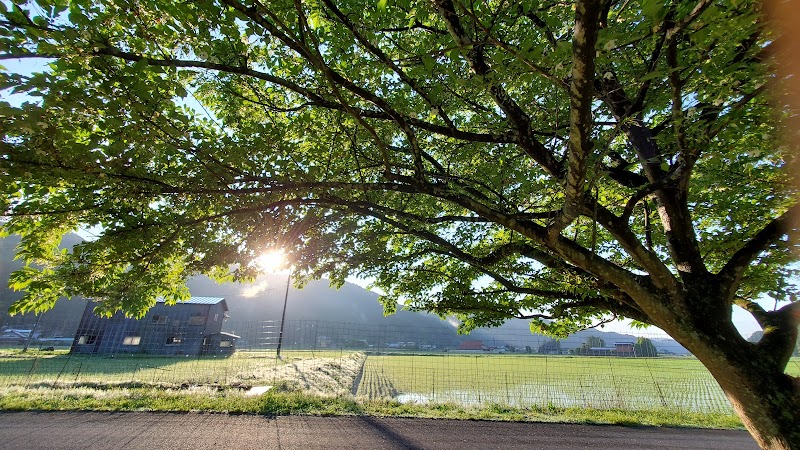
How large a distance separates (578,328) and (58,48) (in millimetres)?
9306

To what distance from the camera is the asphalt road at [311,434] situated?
273 inches

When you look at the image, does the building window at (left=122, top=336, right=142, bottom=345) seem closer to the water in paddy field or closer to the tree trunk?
the water in paddy field

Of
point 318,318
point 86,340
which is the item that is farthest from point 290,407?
point 318,318

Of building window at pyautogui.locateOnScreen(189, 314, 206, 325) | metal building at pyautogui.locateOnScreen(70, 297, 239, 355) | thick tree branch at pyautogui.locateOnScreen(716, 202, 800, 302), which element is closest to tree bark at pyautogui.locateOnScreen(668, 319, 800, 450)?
thick tree branch at pyautogui.locateOnScreen(716, 202, 800, 302)

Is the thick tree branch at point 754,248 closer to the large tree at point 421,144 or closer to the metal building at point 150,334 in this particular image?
the large tree at point 421,144

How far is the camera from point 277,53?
15.5 feet

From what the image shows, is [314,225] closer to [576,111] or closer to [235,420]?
[576,111]

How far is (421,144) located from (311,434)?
21.7 ft

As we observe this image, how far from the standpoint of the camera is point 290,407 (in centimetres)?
977

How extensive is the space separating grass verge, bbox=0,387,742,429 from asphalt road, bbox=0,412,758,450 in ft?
1.47

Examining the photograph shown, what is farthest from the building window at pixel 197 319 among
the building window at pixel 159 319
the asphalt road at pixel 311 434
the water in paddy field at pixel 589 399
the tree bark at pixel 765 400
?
the tree bark at pixel 765 400

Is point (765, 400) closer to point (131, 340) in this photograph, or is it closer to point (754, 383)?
point (754, 383)

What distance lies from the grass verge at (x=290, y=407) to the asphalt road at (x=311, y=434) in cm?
45

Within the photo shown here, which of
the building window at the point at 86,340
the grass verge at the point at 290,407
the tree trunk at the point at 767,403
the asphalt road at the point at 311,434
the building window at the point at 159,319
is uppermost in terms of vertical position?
the building window at the point at 159,319
